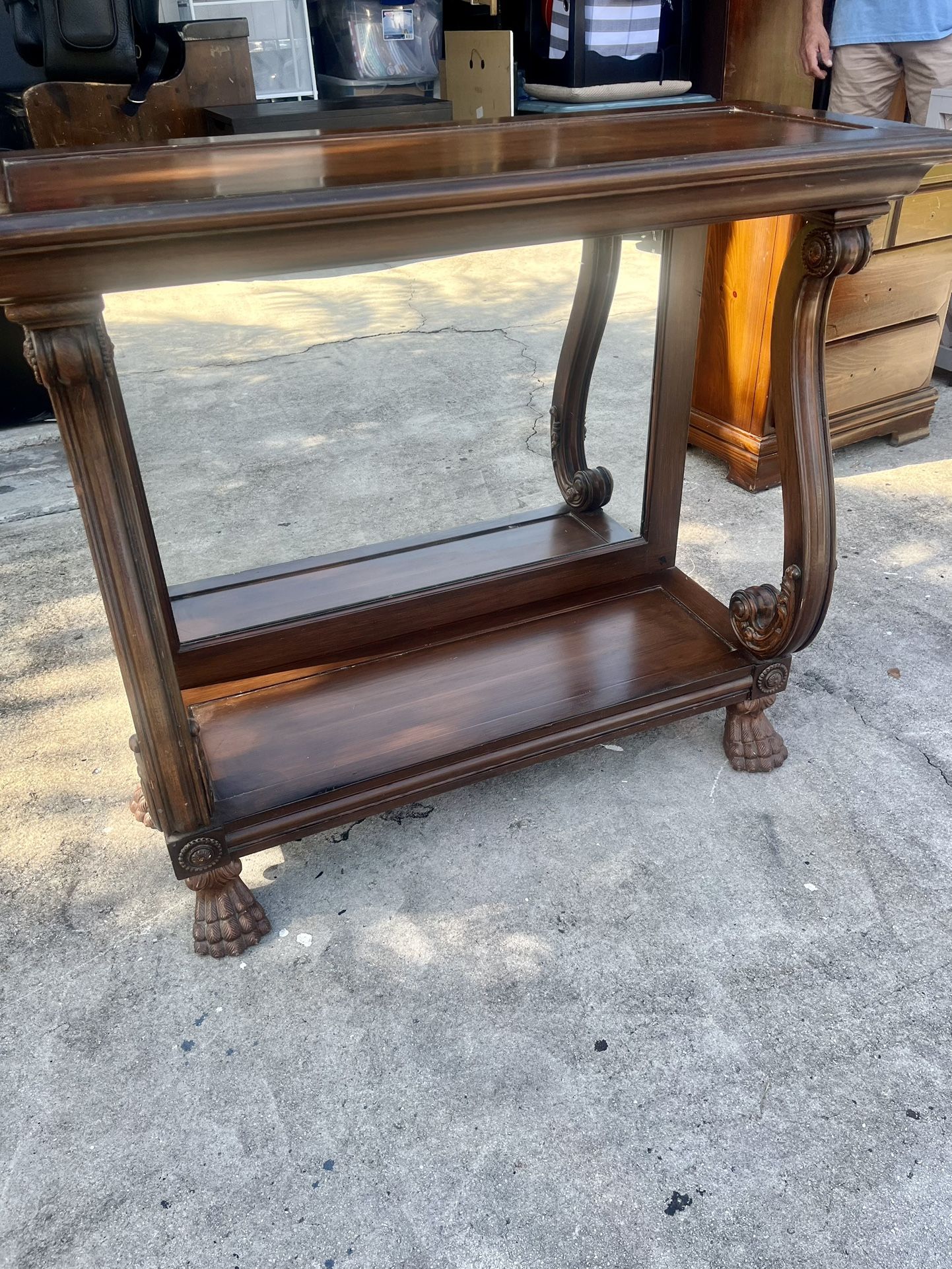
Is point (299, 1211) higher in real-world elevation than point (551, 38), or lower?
lower

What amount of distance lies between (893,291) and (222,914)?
7.46 feet

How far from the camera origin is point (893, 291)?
102 inches

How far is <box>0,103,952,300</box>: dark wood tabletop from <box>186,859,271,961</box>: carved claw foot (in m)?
0.82

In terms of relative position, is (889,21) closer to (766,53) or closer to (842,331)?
(766,53)

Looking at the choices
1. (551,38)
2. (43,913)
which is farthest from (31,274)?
(551,38)

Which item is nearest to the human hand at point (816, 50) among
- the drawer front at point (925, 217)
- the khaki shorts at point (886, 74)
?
the khaki shorts at point (886, 74)

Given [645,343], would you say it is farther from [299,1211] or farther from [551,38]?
A: [551,38]

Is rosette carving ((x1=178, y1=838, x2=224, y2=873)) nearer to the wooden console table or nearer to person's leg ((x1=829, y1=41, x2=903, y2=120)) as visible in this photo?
the wooden console table

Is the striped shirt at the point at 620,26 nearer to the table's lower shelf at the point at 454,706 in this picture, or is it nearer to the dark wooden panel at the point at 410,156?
the dark wooden panel at the point at 410,156

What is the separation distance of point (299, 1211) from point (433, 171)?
118 centimetres

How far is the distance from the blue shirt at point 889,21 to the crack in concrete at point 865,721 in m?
1.77

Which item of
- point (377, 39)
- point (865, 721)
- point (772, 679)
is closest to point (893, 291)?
point (865, 721)

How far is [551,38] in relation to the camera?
11.2 feet

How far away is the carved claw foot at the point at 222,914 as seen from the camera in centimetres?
141
